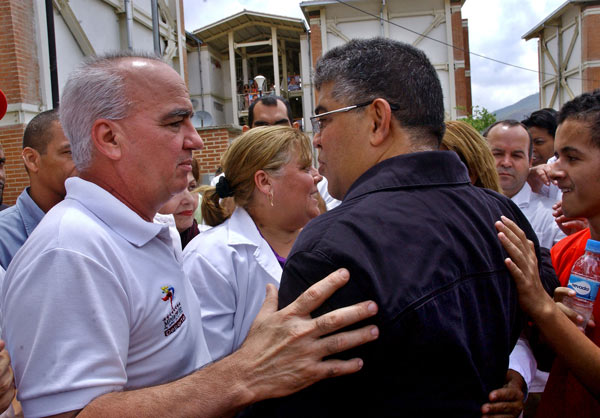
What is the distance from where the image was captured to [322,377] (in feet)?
3.88

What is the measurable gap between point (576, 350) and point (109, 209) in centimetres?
162

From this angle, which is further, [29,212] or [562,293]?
[29,212]

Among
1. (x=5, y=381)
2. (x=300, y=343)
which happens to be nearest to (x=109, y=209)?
(x=5, y=381)

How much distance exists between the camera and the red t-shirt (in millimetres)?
1812

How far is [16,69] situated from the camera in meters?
7.67

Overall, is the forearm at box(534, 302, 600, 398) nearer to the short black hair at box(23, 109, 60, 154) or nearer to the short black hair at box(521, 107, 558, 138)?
the short black hair at box(23, 109, 60, 154)

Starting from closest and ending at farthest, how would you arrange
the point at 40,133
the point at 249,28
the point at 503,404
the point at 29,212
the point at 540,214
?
the point at 503,404, the point at 29,212, the point at 40,133, the point at 540,214, the point at 249,28

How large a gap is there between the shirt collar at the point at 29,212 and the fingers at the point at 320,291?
224 cm

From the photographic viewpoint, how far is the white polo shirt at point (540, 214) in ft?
11.4

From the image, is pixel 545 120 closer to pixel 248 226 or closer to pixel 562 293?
pixel 562 293

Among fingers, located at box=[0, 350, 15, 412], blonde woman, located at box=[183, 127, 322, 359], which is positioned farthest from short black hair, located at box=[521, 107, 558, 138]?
fingers, located at box=[0, 350, 15, 412]

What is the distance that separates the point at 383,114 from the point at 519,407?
101 centimetres

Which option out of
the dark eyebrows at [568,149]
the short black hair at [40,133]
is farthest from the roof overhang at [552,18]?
the short black hair at [40,133]

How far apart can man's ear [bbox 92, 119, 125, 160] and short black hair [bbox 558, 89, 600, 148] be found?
1.90m
